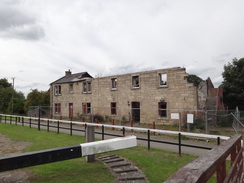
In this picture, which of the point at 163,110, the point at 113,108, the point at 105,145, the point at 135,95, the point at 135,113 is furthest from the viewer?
the point at 113,108

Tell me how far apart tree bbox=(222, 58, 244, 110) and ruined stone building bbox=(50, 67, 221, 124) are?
25.0ft

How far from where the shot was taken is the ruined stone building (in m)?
17.6

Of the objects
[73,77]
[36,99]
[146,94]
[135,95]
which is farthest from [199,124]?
[36,99]

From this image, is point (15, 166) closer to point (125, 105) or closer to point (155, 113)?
point (155, 113)

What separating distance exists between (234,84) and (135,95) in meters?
17.6

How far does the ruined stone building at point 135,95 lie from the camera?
17578 mm

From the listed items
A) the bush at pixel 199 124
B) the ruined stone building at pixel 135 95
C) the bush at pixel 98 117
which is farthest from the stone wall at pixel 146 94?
the bush at pixel 199 124

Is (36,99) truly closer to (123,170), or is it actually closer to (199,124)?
(199,124)

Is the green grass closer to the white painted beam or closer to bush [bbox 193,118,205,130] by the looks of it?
the white painted beam

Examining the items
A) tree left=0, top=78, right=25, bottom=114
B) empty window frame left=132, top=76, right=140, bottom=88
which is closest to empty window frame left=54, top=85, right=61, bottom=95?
empty window frame left=132, top=76, right=140, bottom=88

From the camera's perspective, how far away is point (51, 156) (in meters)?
4.34

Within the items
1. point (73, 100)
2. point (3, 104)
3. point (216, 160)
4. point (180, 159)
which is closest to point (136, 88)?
point (73, 100)

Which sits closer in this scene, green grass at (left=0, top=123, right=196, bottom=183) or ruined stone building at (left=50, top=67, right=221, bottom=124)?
green grass at (left=0, top=123, right=196, bottom=183)

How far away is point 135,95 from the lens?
2070 cm
